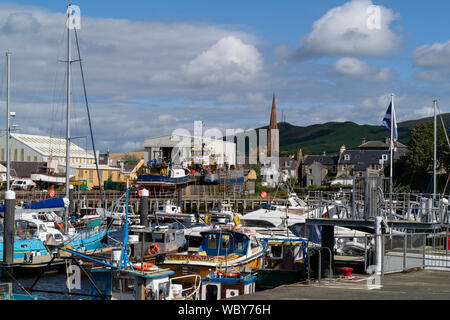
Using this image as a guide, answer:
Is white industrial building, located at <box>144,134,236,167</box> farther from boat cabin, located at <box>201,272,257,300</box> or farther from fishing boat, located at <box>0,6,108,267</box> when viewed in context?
boat cabin, located at <box>201,272,257,300</box>

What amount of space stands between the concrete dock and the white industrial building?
2924 inches

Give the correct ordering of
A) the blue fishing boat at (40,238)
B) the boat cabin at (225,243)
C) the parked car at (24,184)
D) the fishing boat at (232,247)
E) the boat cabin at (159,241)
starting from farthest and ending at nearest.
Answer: the parked car at (24,184)
the blue fishing boat at (40,238)
the boat cabin at (159,241)
the boat cabin at (225,243)
the fishing boat at (232,247)

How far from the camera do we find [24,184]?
275 feet

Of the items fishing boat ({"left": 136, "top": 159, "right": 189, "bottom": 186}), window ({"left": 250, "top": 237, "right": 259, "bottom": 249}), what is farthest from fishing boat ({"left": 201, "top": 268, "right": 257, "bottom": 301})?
fishing boat ({"left": 136, "top": 159, "right": 189, "bottom": 186})

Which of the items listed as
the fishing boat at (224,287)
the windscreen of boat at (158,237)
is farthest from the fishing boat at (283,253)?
the windscreen of boat at (158,237)

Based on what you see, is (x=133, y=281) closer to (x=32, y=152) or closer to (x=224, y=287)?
(x=224, y=287)

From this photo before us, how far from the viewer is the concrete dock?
672 inches

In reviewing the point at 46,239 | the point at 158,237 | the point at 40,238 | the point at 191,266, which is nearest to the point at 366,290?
the point at 191,266

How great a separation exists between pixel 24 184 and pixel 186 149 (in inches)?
1267

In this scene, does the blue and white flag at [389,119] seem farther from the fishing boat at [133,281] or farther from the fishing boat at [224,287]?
the fishing boat at [133,281]

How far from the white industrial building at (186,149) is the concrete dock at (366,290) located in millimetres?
74274

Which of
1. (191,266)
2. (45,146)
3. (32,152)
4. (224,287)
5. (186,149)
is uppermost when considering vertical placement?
(45,146)

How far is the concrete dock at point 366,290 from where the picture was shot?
56.0 feet
